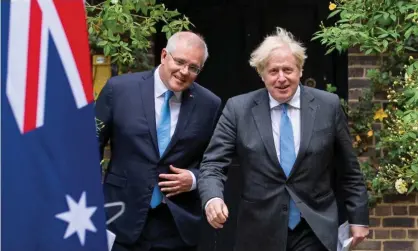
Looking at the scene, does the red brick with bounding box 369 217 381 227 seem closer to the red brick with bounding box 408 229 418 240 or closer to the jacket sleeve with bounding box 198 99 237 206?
the red brick with bounding box 408 229 418 240

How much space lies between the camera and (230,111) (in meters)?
4.31

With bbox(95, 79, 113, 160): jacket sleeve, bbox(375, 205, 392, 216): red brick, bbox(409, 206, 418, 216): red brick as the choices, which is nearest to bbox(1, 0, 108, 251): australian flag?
bbox(95, 79, 113, 160): jacket sleeve

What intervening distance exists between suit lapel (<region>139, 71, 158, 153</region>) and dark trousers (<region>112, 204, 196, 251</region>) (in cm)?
33

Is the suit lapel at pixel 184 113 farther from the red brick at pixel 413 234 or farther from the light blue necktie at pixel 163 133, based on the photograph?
the red brick at pixel 413 234

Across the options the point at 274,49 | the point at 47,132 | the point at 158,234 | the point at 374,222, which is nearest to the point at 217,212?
the point at 158,234

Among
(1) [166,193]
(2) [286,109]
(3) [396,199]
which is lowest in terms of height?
(3) [396,199]

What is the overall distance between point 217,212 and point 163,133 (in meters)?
0.75

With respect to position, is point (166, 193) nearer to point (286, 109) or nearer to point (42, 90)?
point (286, 109)

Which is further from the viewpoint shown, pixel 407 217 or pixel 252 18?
pixel 252 18

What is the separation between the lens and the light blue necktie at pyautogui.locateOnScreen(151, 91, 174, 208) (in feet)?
15.0

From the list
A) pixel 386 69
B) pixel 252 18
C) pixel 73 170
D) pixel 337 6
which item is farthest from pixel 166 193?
pixel 252 18

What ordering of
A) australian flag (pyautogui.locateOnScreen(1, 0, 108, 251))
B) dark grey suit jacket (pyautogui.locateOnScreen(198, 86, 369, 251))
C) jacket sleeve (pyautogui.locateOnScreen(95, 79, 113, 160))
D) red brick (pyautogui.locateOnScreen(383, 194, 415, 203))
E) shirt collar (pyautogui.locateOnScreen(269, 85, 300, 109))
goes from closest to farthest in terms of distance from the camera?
australian flag (pyautogui.locateOnScreen(1, 0, 108, 251)) → dark grey suit jacket (pyautogui.locateOnScreen(198, 86, 369, 251)) → shirt collar (pyautogui.locateOnScreen(269, 85, 300, 109)) → jacket sleeve (pyautogui.locateOnScreen(95, 79, 113, 160)) → red brick (pyautogui.locateOnScreen(383, 194, 415, 203))

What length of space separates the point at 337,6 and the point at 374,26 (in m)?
0.38

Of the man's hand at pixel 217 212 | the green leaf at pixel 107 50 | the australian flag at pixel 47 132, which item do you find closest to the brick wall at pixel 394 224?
the green leaf at pixel 107 50
